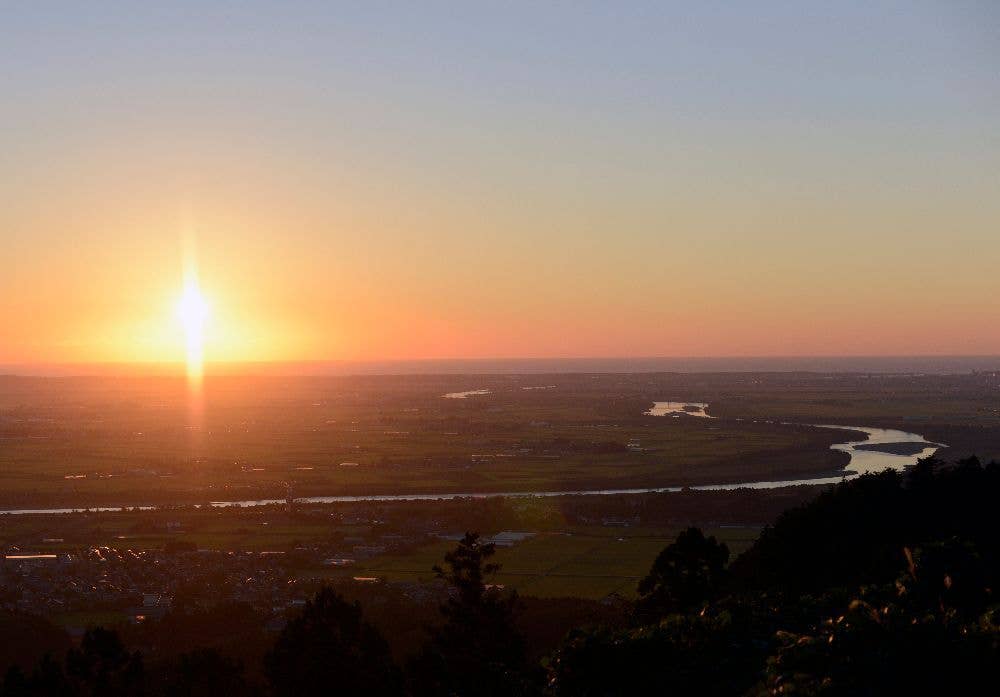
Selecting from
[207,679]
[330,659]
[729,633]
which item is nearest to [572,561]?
[330,659]

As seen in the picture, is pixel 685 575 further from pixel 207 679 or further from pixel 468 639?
pixel 207 679

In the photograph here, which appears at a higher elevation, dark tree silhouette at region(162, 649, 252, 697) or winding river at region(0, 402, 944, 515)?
dark tree silhouette at region(162, 649, 252, 697)

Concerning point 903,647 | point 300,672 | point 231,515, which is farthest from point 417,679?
point 231,515

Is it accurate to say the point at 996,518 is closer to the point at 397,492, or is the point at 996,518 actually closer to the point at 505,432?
the point at 397,492

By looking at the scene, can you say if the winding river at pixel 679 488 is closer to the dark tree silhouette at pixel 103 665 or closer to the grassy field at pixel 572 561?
the grassy field at pixel 572 561

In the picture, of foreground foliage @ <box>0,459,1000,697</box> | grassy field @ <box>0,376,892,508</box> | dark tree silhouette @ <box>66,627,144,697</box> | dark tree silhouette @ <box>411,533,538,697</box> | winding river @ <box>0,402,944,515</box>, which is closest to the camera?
foreground foliage @ <box>0,459,1000,697</box>

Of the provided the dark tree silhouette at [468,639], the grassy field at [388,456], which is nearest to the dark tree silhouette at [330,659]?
the dark tree silhouette at [468,639]

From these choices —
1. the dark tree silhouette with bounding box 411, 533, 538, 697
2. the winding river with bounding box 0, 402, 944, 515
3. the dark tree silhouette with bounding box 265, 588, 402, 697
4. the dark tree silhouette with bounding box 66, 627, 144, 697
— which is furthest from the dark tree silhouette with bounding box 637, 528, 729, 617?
the winding river with bounding box 0, 402, 944, 515

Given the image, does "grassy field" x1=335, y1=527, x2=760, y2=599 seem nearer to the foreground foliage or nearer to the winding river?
the foreground foliage
